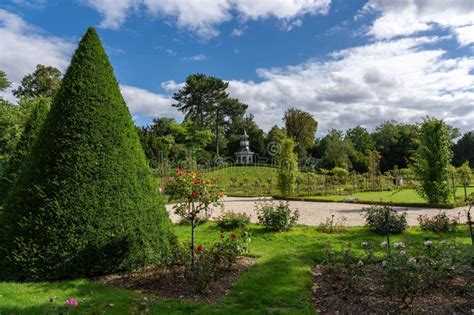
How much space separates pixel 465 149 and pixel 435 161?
113ft

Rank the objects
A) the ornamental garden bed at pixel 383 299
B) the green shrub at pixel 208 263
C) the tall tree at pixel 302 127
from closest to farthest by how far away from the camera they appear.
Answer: the ornamental garden bed at pixel 383 299
the green shrub at pixel 208 263
the tall tree at pixel 302 127

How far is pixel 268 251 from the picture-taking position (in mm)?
7340

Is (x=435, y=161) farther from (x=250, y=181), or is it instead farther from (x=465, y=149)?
(x=465, y=149)

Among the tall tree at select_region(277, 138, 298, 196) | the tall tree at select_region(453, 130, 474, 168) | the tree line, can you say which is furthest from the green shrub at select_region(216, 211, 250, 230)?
the tall tree at select_region(453, 130, 474, 168)

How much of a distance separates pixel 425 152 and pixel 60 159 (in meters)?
14.4

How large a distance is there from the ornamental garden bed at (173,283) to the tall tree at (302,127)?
3913cm

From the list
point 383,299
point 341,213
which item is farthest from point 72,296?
point 341,213

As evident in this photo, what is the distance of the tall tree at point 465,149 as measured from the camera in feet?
133

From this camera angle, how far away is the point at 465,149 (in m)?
41.5

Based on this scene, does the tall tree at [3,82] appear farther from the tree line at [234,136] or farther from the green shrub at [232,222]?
the green shrub at [232,222]

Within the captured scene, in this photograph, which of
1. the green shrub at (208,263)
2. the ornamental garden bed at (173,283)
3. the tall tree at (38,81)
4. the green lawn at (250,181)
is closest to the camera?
the ornamental garden bed at (173,283)

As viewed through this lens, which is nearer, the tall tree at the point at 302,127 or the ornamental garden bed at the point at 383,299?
the ornamental garden bed at the point at 383,299

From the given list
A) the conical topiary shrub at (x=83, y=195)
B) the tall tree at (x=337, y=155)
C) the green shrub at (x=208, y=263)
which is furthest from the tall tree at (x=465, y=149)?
the conical topiary shrub at (x=83, y=195)

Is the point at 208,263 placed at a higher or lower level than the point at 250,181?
lower
